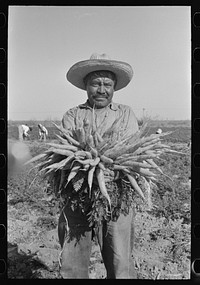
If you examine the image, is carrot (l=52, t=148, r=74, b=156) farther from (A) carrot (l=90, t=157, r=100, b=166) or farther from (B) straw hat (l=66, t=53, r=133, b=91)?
(B) straw hat (l=66, t=53, r=133, b=91)

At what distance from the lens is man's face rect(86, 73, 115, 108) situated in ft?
6.63

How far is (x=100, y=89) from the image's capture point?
2023 mm

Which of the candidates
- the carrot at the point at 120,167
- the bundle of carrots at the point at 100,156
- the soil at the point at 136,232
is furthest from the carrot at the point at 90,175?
the soil at the point at 136,232

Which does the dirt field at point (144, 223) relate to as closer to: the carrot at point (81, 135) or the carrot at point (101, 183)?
the carrot at point (81, 135)

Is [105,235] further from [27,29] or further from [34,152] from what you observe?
[27,29]

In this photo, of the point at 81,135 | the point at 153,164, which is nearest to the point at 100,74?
the point at 81,135

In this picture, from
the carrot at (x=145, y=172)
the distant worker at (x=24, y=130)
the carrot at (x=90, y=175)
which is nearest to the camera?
the carrot at (x=90, y=175)

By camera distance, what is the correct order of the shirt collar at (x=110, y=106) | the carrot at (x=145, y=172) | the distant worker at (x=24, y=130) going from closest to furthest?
the carrot at (x=145, y=172)
the shirt collar at (x=110, y=106)
the distant worker at (x=24, y=130)

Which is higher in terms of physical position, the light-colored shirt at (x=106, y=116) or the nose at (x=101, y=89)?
the nose at (x=101, y=89)

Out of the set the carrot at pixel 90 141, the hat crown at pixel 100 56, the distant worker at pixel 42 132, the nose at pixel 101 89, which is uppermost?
the hat crown at pixel 100 56

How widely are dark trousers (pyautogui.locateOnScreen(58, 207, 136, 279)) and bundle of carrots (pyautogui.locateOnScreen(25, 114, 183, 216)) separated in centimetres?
18

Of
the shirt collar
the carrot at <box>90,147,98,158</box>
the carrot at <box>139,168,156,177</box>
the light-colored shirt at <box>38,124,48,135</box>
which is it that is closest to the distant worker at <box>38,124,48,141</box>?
the light-colored shirt at <box>38,124,48,135</box>

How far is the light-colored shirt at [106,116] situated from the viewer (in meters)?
2.04

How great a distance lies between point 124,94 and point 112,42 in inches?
12.4
